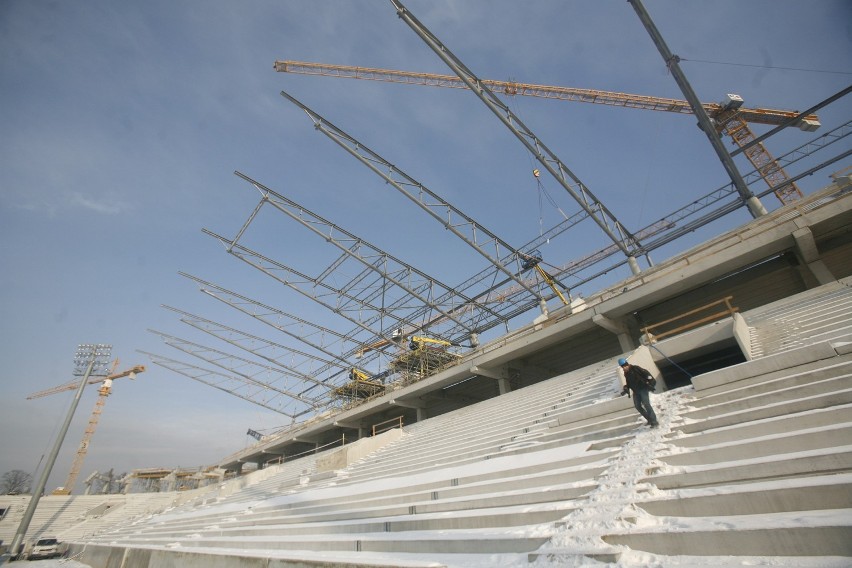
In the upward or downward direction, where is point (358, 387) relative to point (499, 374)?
upward

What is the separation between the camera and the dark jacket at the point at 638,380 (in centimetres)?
526

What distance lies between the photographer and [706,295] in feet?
47.0

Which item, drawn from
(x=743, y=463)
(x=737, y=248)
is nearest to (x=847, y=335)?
(x=743, y=463)

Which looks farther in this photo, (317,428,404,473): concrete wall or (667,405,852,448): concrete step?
(317,428,404,473): concrete wall

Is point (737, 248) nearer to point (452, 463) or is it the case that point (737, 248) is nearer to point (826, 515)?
point (452, 463)

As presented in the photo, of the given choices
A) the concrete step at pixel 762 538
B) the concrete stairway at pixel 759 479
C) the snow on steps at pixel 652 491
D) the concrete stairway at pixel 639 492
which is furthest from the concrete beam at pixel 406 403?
the concrete step at pixel 762 538

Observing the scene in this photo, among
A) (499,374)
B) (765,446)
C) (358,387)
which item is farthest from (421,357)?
(765,446)

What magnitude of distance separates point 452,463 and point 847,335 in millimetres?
7389

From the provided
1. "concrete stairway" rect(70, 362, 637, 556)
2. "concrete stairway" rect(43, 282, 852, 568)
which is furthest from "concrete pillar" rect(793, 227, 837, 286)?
"concrete stairway" rect(70, 362, 637, 556)

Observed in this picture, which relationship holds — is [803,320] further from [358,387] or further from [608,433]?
[358,387]

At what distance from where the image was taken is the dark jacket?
17.3 ft

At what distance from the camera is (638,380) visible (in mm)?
5258

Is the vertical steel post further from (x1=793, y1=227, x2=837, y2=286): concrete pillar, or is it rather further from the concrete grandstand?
(x1=793, y1=227, x2=837, y2=286): concrete pillar

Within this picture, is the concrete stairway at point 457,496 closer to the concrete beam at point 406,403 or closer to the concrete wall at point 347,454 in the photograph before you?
the concrete wall at point 347,454
